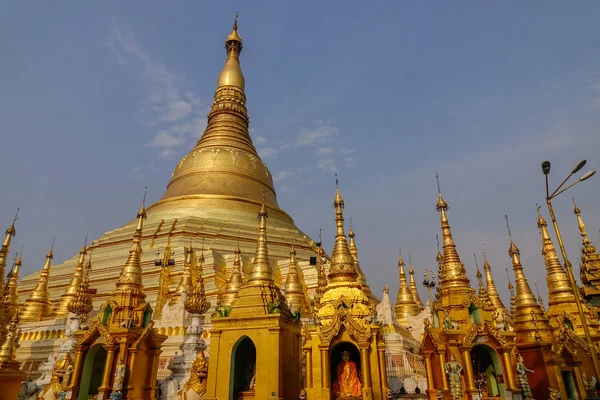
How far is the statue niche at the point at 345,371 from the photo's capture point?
34.9 ft

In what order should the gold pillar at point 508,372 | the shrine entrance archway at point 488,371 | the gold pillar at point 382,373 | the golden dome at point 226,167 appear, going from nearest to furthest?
the gold pillar at point 382,373 < the gold pillar at point 508,372 < the shrine entrance archway at point 488,371 < the golden dome at point 226,167

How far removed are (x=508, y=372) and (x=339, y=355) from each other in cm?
466

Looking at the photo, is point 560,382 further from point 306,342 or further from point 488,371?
point 306,342

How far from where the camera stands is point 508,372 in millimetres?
11789

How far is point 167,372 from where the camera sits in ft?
50.9

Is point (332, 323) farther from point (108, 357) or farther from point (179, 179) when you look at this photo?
point (179, 179)

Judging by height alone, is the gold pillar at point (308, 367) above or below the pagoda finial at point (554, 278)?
below

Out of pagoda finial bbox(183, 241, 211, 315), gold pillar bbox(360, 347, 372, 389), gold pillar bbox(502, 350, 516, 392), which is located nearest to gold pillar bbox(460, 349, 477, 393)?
gold pillar bbox(502, 350, 516, 392)

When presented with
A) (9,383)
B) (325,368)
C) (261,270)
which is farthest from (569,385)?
(9,383)

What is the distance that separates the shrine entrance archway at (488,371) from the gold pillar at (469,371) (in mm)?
810

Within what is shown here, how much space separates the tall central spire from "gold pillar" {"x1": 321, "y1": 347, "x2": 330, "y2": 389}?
2350 cm

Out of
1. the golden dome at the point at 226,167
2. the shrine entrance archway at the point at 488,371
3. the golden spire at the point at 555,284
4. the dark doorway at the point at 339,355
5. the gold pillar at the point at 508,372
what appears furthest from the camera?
the golden dome at the point at 226,167

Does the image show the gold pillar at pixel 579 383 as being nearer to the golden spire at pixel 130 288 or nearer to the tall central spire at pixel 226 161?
the golden spire at pixel 130 288

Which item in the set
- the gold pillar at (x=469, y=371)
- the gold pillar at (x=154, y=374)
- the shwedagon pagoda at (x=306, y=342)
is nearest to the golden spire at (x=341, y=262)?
the shwedagon pagoda at (x=306, y=342)
